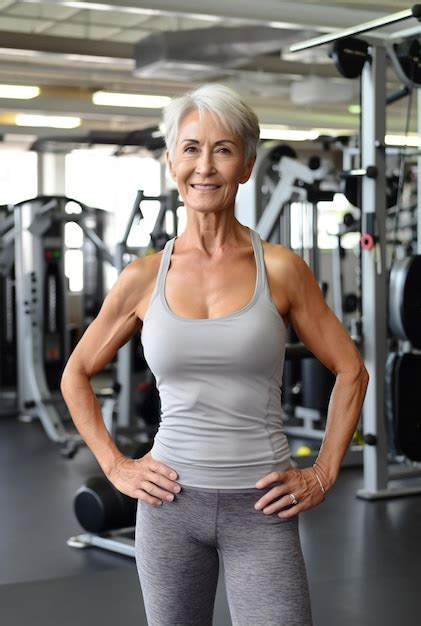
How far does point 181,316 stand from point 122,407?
17.8ft

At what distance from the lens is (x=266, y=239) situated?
651 centimetres

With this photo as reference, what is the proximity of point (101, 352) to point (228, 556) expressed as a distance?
0.39 m

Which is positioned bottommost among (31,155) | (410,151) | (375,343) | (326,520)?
(326,520)

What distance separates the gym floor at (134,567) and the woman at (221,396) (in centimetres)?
175

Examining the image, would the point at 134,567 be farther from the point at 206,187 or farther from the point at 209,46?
the point at 209,46

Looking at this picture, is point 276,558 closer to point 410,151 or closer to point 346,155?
point 410,151

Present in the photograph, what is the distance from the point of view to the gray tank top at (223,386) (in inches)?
56.7

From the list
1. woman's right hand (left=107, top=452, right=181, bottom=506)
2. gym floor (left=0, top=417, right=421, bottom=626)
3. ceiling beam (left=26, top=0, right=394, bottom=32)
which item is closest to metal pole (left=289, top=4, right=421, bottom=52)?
ceiling beam (left=26, top=0, right=394, bottom=32)

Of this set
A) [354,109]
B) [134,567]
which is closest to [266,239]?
[134,567]

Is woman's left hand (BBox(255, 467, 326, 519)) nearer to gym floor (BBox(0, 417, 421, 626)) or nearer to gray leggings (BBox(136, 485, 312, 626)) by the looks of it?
gray leggings (BBox(136, 485, 312, 626))

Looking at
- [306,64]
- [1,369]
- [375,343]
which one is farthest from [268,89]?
[375,343]

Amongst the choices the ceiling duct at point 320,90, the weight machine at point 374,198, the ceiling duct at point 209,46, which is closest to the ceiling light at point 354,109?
the ceiling duct at point 320,90

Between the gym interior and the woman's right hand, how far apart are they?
179 cm

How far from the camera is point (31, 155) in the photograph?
12820 mm
